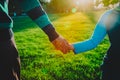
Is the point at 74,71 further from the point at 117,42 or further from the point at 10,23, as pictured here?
the point at 10,23

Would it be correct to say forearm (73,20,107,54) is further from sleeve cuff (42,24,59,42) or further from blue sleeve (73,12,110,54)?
sleeve cuff (42,24,59,42)

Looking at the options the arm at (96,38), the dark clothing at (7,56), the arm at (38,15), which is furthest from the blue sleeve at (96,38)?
the dark clothing at (7,56)

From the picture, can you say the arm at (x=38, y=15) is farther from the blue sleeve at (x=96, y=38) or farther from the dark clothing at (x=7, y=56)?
the dark clothing at (x=7, y=56)

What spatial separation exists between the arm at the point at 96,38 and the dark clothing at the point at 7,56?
1.15 m

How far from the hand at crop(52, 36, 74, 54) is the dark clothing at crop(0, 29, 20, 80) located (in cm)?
76

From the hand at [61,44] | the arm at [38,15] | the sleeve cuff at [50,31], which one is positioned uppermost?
the arm at [38,15]

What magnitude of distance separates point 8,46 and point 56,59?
6489mm

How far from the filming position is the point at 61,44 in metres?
4.09

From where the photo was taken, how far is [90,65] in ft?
28.6

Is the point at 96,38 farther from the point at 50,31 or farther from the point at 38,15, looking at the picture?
the point at 38,15

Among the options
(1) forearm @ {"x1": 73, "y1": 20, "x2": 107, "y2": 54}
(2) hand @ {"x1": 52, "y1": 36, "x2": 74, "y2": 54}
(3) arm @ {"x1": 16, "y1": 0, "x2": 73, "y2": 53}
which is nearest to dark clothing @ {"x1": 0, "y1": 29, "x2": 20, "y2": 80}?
(3) arm @ {"x1": 16, "y1": 0, "x2": 73, "y2": 53}

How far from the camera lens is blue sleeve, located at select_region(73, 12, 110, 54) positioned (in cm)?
399

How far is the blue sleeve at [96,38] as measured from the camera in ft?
13.1

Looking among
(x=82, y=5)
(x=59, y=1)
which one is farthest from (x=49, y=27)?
(x=82, y=5)
